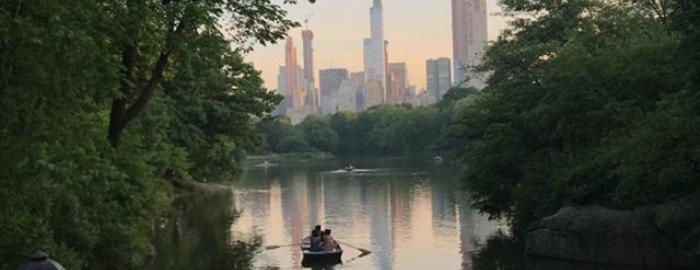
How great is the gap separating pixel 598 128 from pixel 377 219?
13.6 metres

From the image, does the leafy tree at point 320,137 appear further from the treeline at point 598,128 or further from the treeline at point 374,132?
the treeline at point 598,128

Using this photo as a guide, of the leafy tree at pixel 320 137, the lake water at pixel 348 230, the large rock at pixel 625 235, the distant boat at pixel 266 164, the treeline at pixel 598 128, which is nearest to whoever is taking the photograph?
the treeline at pixel 598 128

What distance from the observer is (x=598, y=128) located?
24969 millimetres

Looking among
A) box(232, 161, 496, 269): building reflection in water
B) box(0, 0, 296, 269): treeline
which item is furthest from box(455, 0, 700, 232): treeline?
box(0, 0, 296, 269): treeline

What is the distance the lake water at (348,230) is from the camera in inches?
984

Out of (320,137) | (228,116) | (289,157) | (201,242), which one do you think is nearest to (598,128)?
(201,242)

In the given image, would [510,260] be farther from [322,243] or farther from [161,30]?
[161,30]

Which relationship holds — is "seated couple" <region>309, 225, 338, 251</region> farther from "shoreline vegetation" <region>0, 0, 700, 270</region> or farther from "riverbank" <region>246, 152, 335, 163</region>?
"riverbank" <region>246, 152, 335, 163</region>

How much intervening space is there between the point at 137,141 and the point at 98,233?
4.58 meters

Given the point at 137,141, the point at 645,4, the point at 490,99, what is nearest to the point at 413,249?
the point at 490,99

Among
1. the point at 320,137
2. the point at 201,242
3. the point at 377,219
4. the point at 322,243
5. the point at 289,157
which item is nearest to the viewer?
the point at 322,243

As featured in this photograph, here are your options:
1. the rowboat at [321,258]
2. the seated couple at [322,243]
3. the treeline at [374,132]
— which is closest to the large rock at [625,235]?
the rowboat at [321,258]

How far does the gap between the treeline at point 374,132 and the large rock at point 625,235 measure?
284 ft

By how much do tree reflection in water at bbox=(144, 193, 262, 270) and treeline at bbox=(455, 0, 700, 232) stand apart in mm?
8313
